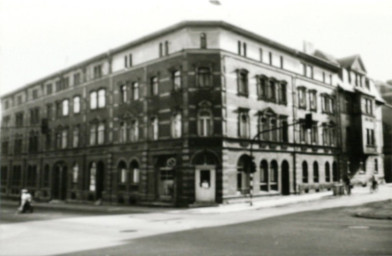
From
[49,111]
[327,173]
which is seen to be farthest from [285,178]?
[49,111]

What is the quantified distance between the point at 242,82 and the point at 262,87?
8.98 feet

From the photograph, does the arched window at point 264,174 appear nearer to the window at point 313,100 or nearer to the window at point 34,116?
the window at point 313,100

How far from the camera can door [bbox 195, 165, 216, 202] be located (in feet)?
96.0

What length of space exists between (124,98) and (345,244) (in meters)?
27.0

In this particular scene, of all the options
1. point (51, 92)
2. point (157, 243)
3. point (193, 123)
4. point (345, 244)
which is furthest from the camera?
point (51, 92)

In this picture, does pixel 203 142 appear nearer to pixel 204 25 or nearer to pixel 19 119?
pixel 204 25

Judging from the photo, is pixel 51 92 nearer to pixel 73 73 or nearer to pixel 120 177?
pixel 73 73

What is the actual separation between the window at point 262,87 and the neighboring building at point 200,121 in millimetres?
84

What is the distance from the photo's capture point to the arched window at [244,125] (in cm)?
3148

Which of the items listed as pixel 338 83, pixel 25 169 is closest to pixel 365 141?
pixel 338 83

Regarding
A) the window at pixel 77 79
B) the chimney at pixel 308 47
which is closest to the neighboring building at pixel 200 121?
the window at pixel 77 79

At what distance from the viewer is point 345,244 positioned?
11766 mm

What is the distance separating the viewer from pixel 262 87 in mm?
34312

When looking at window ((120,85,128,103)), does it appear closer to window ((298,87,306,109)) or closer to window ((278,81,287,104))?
window ((278,81,287,104))
